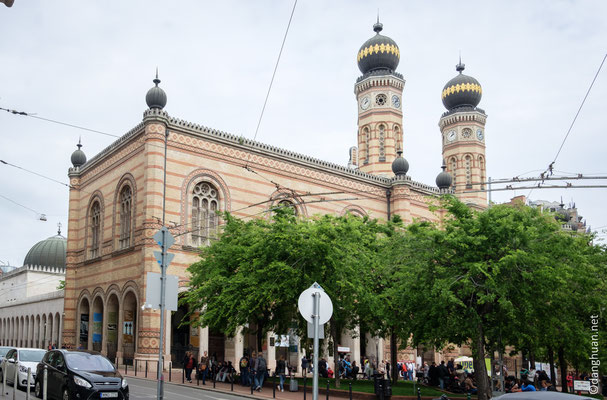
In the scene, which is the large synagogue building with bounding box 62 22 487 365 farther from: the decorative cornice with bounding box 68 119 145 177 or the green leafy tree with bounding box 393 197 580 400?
the green leafy tree with bounding box 393 197 580 400

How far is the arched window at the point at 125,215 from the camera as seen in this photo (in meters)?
31.7

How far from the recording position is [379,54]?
Answer: 47.2 m

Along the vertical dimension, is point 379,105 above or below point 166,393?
above

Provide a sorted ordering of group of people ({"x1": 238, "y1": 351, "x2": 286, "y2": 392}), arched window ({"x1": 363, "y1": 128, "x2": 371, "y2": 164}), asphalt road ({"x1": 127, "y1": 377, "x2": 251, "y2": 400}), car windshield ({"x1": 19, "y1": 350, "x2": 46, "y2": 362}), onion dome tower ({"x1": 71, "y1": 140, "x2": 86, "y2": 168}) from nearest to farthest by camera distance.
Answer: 1. asphalt road ({"x1": 127, "y1": 377, "x2": 251, "y2": 400})
2. car windshield ({"x1": 19, "y1": 350, "x2": 46, "y2": 362})
3. group of people ({"x1": 238, "y1": 351, "x2": 286, "y2": 392})
4. onion dome tower ({"x1": 71, "y1": 140, "x2": 86, "y2": 168})
5. arched window ({"x1": 363, "y1": 128, "x2": 371, "y2": 164})

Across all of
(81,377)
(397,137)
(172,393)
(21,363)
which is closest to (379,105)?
(397,137)

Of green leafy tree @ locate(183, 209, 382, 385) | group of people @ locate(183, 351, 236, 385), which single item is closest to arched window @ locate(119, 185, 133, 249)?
green leafy tree @ locate(183, 209, 382, 385)

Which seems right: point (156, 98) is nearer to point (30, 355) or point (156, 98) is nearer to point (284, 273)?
point (284, 273)

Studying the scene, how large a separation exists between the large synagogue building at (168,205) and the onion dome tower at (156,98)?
49mm

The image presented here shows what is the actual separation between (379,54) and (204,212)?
22428 mm

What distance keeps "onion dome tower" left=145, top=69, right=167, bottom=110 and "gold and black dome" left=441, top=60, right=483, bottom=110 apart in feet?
101

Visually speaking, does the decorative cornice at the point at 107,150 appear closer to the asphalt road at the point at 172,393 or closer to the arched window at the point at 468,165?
the asphalt road at the point at 172,393

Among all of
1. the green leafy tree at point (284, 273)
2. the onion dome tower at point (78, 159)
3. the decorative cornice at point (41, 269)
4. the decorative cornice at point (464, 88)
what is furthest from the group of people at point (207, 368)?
the decorative cornice at point (41, 269)

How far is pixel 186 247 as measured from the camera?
30.1 meters

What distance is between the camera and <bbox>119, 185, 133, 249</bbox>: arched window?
104 ft
